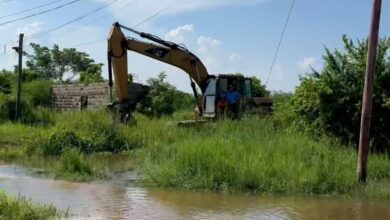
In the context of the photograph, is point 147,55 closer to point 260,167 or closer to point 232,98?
point 232,98

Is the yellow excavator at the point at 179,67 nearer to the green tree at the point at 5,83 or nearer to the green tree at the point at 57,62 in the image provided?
the green tree at the point at 5,83

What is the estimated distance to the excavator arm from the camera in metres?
25.1

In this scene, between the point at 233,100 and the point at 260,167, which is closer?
the point at 260,167

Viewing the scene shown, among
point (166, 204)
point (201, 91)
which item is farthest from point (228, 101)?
point (166, 204)

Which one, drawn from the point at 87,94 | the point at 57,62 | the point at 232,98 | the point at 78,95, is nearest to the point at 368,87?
the point at 232,98

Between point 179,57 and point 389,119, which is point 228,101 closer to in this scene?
point 179,57

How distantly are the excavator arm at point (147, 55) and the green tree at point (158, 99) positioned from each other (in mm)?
9381

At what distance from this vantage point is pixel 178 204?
1237 cm

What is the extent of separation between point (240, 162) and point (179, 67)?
42.1ft

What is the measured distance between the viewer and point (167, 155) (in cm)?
1622

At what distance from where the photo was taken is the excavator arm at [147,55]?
25078 mm

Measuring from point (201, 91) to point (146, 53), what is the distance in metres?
3.03

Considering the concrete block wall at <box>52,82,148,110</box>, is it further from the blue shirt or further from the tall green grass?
the tall green grass

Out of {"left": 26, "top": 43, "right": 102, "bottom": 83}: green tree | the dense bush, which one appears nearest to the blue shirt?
the dense bush
